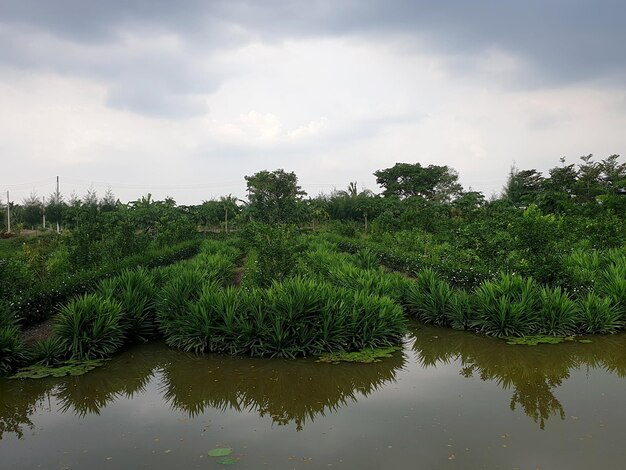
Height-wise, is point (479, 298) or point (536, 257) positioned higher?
point (536, 257)

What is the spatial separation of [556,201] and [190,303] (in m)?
25.3

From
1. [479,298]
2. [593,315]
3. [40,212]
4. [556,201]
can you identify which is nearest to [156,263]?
[479,298]

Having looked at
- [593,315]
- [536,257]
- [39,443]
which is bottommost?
[39,443]

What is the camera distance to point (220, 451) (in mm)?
4391

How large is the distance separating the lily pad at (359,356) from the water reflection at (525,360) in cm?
55

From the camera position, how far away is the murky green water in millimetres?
4273

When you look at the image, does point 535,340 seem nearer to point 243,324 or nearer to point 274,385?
point 274,385

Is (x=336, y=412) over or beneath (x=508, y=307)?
beneath

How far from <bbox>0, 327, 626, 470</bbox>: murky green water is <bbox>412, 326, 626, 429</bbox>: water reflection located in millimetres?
26

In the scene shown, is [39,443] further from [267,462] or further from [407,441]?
[407,441]

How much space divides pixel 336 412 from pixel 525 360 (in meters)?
3.16

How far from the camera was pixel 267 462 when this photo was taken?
4188mm

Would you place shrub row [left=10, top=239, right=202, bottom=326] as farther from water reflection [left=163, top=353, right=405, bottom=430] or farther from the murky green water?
water reflection [left=163, top=353, right=405, bottom=430]

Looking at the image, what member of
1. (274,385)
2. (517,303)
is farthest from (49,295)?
(517,303)
